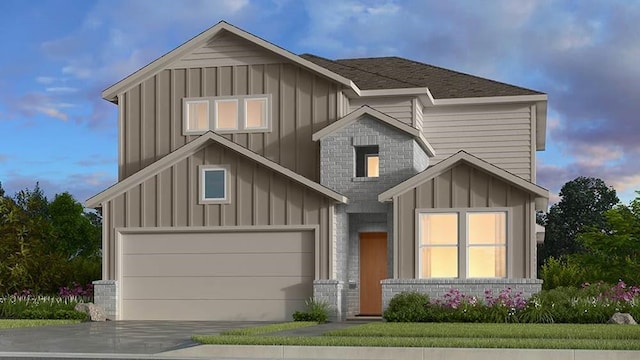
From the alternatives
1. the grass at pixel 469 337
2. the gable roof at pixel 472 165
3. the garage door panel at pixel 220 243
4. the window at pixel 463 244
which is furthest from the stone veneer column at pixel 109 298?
the grass at pixel 469 337

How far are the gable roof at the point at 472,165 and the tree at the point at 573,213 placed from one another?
3970 cm

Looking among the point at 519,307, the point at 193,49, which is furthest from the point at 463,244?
the point at 193,49

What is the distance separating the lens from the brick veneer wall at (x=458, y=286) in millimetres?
25109

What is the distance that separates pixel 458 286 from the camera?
83.6 ft

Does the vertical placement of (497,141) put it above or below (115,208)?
above

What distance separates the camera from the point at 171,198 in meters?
28.3

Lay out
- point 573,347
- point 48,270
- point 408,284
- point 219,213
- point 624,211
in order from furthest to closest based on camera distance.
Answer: point 624,211, point 48,270, point 219,213, point 408,284, point 573,347

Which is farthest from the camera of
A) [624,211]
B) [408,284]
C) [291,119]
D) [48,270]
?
[624,211]

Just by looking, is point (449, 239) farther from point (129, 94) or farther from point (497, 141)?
point (129, 94)

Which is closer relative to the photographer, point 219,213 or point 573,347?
point 573,347

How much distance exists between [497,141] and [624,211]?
34.5 feet

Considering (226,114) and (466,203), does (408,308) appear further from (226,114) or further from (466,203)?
(226,114)

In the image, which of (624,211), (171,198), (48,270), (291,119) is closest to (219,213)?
(171,198)

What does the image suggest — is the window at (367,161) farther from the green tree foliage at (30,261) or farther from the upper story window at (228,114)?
the green tree foliage at (30,261)
